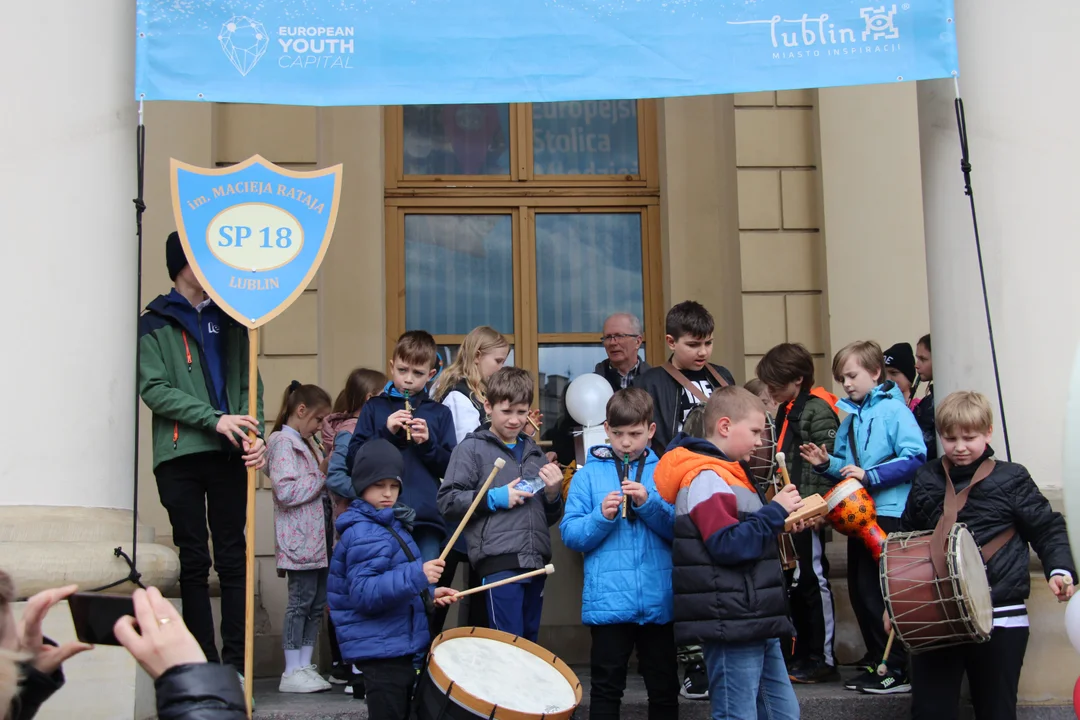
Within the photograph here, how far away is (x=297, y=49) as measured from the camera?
536 cm

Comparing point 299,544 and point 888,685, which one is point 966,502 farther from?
point 299,544

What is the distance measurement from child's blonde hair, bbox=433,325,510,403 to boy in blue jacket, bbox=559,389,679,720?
1075mm

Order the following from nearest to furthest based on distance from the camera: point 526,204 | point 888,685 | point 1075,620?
1. point 1075,620
2. point 888,685
3. point 526,204

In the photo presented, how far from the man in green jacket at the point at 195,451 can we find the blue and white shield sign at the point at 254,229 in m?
0.40

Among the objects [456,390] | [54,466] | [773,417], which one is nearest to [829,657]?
[773,417]

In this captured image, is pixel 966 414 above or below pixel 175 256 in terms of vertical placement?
below

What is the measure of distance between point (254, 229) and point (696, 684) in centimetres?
274

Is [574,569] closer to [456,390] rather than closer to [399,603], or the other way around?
[456,390]

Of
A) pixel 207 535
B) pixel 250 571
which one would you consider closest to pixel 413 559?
pixel 250 571

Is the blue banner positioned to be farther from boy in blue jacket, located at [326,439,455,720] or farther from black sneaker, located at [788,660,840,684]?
black sneaker, located at [788,660,840,684]

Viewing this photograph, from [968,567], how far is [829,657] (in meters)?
1.54

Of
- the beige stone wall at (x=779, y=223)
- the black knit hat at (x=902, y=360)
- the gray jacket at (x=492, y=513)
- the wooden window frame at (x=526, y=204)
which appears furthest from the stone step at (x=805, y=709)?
the wooden window frame at (x=526, y=204)

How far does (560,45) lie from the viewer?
17.9 ft

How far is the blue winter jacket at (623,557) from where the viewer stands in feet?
16.5
